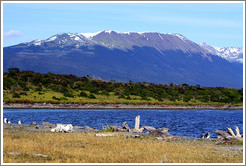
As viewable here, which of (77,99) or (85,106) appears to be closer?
(85,106)

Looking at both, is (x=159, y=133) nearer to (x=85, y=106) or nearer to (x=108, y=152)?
(x=108, y=152)

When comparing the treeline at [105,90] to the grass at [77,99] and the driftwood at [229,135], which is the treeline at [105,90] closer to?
the grass at [77,99]

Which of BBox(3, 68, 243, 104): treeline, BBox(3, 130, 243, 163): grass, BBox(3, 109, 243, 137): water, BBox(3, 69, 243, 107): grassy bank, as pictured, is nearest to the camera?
BBox(3, 130, 243, 163): grass

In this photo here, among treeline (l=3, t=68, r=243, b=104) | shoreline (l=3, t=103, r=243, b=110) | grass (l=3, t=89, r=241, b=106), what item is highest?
treeline (l=3, t=68, r=243, b=104)

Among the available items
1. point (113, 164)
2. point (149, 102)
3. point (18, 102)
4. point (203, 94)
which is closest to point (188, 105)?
point (149, 102)

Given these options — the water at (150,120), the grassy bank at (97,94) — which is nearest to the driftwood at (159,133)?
the water at (150,120)

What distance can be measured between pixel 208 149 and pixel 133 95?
110 m

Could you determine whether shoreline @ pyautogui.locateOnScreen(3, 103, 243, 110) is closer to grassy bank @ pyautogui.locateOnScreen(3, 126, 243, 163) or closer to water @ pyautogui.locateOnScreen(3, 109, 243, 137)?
water @ pyautogui.locateOnScreen(3, 109, 243, 137)

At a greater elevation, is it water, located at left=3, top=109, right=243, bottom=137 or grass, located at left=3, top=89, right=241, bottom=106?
grass, located at left=3, top=89, right=241, bottom=106

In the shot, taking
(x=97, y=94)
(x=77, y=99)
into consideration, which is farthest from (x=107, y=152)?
(x=97, y=94)

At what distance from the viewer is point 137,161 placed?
20.6 meters

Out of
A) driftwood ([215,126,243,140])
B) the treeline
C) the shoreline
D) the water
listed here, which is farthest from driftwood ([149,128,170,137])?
the treeline

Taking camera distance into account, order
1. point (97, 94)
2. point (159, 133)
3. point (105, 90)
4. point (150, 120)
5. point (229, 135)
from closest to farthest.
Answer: point (229, 135) → point (159, 133) → point (150, 120) → point (97, 94) → point (105, 90)

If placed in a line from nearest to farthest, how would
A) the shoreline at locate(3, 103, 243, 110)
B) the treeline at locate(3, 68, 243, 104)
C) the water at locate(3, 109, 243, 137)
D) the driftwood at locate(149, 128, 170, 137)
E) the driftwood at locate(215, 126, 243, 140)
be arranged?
the driftwood at locate(215, 126, 243, 140)
the driftwood at locate(149, 128, 170, 137)
the water at locate(3, 109, 243, 137)
the shoreline at locate(3, 103, 243, 110)
the treeline at locate(3, 68, 243, 104)
